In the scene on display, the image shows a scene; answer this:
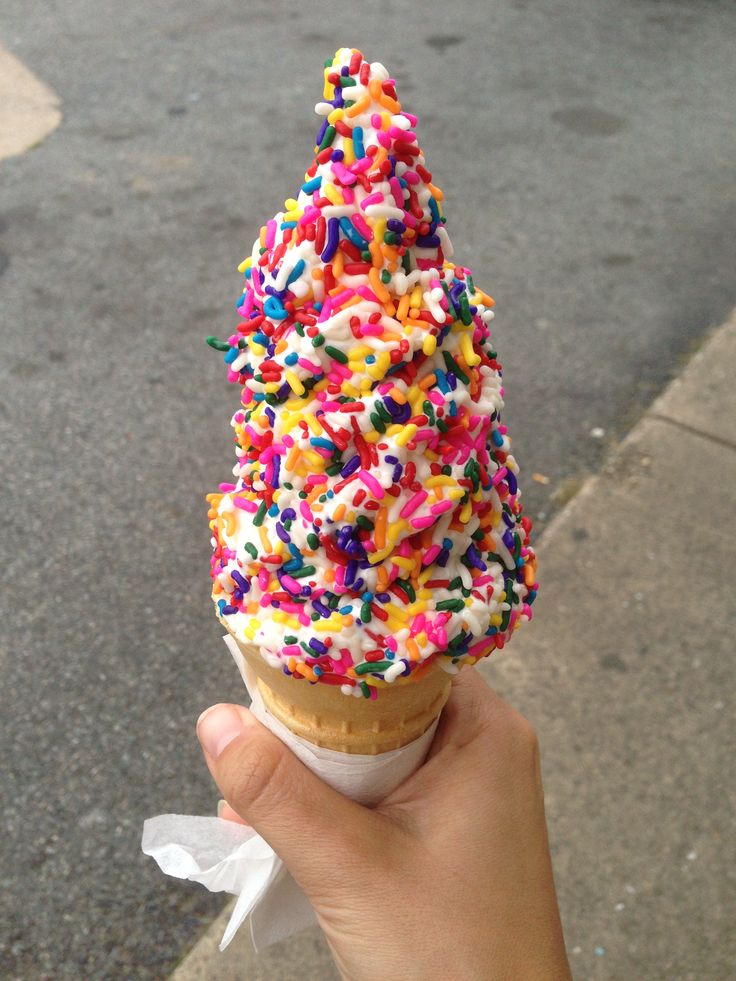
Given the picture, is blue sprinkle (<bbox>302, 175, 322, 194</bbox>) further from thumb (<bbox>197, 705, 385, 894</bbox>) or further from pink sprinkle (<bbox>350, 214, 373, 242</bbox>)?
thumb (<bbox>197, 705, 385, 894</bbox>)

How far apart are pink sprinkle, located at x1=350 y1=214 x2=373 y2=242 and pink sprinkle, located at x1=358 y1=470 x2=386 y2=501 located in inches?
15.8

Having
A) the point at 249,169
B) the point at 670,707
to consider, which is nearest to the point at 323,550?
the point at 670,707

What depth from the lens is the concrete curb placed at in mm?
6594

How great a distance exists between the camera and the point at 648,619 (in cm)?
361

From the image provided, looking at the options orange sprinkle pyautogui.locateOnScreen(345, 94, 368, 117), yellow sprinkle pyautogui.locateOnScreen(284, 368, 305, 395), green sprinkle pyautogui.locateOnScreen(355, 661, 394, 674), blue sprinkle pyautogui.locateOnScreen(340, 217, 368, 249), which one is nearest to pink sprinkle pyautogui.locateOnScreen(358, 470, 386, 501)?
yellow sprinkle pyautogui.locateOnScreen(284, 368, 305, 395)

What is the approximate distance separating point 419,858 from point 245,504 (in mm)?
709

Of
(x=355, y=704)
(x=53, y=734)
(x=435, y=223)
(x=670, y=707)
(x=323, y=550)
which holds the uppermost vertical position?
(x=435, y=223)

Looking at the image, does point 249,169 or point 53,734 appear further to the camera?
point 249,169

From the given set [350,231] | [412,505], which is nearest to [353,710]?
[412,505]

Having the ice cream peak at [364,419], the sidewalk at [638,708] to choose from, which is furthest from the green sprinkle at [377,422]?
the sidewalk at [638,708]

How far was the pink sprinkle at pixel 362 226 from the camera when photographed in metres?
1.60

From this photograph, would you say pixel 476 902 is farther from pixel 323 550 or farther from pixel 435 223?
pixel 435 223

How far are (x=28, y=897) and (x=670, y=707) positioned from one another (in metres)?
2.15

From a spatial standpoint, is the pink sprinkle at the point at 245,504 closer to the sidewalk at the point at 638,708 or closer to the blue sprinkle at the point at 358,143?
the blue sprinkle at the point at 358,143
